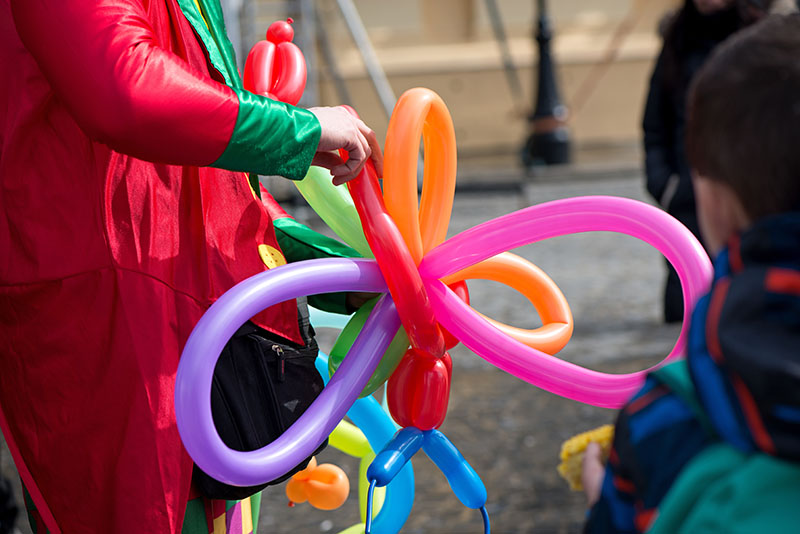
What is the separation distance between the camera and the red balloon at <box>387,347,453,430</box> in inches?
55.3

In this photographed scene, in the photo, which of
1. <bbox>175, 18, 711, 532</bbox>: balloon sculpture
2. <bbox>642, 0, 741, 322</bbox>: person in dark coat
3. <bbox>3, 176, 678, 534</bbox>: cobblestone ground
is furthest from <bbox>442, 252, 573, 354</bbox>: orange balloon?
<bbox>642, 0, 741, 322</bbox>: person in dark coat

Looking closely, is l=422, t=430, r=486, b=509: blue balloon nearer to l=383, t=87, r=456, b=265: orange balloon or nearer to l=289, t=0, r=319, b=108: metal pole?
l=383, t=87, r=456, b=265: orange balloon

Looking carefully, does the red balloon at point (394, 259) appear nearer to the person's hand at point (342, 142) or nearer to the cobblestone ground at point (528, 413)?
the person's hand at point (342, 142)

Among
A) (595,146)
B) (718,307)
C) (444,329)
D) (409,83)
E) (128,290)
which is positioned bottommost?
(595,146)

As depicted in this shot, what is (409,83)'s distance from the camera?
11.5m

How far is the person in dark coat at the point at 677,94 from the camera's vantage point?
3.54m

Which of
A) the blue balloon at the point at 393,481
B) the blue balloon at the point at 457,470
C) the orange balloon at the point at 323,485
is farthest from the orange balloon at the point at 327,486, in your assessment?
the blue balloon at the point at 457,470

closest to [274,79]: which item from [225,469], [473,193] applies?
[225,469]

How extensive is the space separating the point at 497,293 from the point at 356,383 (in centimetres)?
451

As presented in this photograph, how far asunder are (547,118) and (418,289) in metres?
8.91

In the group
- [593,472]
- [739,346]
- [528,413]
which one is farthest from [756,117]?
[528,413]

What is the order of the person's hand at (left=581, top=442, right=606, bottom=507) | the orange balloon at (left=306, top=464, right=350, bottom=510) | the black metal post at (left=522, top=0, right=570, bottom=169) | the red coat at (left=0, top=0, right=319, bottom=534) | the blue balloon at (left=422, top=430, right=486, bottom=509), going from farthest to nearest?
the black metal post at (left=522, top=0, right=570, bottom=169) → the orange balloon at (left=306, top=464, right=350, bottom=510) → the blue balloon at (left=422, top=430, right=486, bottom=509) → the red coat at (left=0, top=0, right=319, bottom=534) → the person's hand at (left=581, top=442, right=606, bottom=507)

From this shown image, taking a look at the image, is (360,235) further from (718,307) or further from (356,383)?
(718,307)

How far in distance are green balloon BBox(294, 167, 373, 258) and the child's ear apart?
27.0 inches
